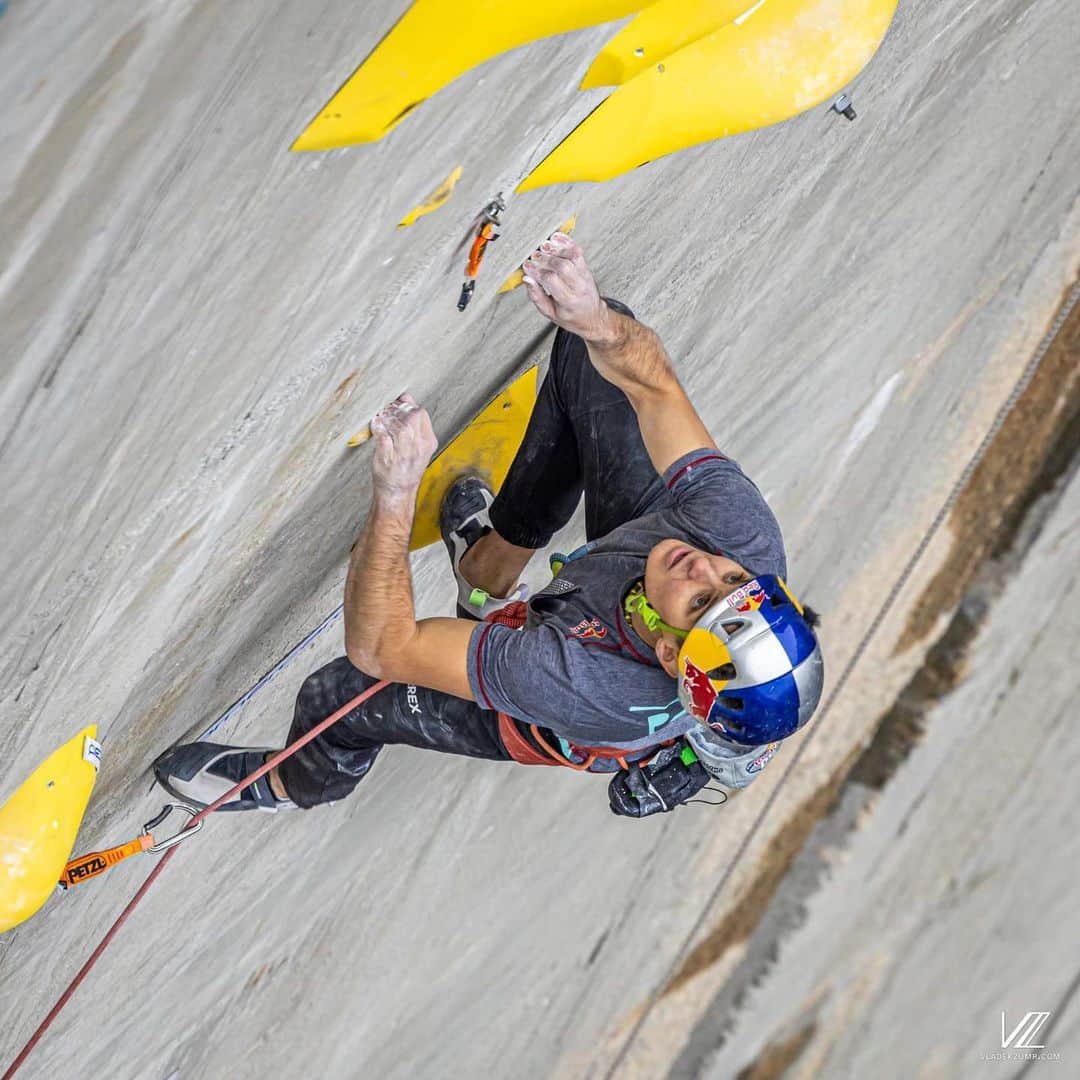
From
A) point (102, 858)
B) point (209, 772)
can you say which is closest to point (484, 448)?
point (209, 772)

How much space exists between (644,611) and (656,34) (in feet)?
4.39

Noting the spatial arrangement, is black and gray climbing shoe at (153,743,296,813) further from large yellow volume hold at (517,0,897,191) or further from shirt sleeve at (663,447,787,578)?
large yellow volume hold at (517,0,897,191)

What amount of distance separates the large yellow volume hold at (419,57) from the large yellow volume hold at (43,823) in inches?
56.3

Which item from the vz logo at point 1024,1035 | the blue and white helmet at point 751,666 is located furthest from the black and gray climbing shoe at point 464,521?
the vz logo at point 1024,1035

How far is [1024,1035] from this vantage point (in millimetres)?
4602

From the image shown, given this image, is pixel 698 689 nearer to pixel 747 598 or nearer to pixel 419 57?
pixel 747 598

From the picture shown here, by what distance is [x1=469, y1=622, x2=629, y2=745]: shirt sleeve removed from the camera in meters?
1.97

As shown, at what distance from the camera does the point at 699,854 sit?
4.41 metres

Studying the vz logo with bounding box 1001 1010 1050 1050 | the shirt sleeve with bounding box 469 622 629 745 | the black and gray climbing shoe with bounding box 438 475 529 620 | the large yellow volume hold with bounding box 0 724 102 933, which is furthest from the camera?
the vz logo with bounding box 1001 1010 1050 1050

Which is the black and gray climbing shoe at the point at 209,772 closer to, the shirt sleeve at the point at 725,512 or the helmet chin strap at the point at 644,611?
the helmet chin strap at the point at 644,611

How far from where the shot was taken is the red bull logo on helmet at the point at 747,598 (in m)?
1.91

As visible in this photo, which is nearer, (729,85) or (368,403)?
(368,403)

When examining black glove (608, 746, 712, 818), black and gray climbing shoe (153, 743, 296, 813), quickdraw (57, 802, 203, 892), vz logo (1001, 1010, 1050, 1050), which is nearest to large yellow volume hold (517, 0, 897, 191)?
black glove (608, 746, 712, 818)

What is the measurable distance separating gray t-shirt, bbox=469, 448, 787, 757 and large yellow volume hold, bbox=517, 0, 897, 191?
77cm
